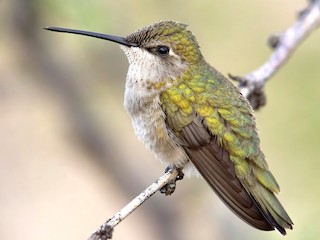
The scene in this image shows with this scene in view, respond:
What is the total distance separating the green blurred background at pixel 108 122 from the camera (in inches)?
211

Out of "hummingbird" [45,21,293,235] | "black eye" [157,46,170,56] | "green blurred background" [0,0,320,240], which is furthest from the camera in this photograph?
"green blurred background" [0,0,320,240]

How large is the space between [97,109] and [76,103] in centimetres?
48

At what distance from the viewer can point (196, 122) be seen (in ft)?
13.3

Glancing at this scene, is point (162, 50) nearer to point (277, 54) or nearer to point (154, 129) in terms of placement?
point (154, 129)

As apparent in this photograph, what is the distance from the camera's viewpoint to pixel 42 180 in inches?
271

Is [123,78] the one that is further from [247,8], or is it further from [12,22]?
[247,8]

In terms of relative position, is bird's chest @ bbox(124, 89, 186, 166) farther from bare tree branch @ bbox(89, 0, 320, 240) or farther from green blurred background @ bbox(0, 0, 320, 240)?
green blurred background @ bbox(0, 0, 320, 240)

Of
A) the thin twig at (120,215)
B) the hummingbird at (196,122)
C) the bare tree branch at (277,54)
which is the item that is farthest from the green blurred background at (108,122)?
the thin twig at (120,215)

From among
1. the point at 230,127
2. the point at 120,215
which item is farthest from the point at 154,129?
the point at 120,215

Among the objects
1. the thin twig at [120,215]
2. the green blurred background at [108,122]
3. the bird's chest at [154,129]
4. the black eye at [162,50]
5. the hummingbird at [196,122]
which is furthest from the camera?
the green blurred background at [108,122]

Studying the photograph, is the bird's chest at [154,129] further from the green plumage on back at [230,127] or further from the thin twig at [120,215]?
the thin twig at [120,215]

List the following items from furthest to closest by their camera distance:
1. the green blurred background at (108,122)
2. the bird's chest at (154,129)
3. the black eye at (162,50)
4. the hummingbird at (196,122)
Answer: the green blurred background at (108,122) → the black eye at (162,50) → the bird's chest at (154,129) → the hummingbird at (196,122)

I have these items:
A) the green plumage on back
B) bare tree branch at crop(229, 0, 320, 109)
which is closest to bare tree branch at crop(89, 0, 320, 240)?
bare tree branch at crop(229, 0, 320, 109)

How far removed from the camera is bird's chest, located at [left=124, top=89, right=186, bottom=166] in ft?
13.5
